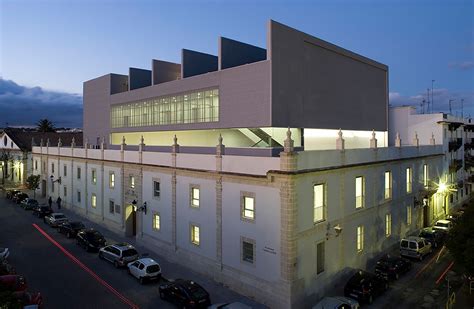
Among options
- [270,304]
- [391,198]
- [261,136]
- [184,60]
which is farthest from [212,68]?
[270,304]

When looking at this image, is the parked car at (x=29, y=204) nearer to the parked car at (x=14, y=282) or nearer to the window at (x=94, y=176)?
the window at (x=94, y=176)

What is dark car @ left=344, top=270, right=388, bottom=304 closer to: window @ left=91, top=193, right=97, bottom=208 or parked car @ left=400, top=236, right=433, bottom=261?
parked car @ left=400, top=236, right=433, bottom=261

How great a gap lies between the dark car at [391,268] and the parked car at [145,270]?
53.9ft

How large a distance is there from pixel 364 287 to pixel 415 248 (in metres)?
10.6

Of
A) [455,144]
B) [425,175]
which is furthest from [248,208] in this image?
[455,144]

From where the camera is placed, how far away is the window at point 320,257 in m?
22.9

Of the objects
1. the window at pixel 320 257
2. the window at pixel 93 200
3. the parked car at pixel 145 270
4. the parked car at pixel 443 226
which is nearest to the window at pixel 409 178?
the parked car at pixel 443 226

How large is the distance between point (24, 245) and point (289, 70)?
2972cm

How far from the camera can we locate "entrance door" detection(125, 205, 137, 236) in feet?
118

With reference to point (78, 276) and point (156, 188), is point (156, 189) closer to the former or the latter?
point (156, 188)

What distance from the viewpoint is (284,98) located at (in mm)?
30906

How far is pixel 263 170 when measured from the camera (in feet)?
72.0

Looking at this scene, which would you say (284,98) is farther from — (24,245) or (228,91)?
(24,245)

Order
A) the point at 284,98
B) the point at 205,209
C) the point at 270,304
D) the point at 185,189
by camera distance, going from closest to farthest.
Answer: the point at 270,304, the point at 205,209, the point at 185,189, the point at 284,98
